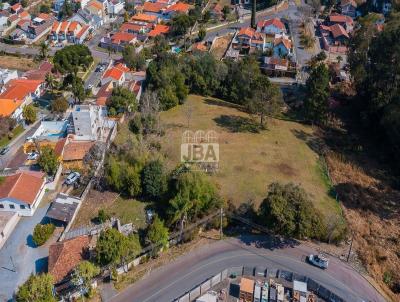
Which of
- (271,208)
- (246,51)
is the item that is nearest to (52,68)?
(246,51)

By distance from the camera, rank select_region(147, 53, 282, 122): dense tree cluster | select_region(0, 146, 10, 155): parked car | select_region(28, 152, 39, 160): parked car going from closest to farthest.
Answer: select_region(28, 152, 39, 160): parked car < select_region(0, 146, 10, 155): parked car < select_region(147, 53, 282, 122): dense tree cluster

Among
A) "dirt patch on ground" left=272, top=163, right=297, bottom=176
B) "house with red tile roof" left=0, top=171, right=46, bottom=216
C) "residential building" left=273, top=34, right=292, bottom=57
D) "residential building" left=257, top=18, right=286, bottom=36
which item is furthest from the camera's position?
"residential building" left=257, top=18, right=286, bottom=36

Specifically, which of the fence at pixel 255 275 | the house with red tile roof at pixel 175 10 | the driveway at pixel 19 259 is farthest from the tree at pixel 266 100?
the house with red tile roof at pixel 175 10

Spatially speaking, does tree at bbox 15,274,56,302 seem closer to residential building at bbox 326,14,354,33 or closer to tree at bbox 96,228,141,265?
tree at bbox 96,228,141,265

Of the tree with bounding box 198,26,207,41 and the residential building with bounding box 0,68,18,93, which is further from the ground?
the tree with bounding box 198,26,207,41

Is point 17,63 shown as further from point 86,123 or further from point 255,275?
point 255,275

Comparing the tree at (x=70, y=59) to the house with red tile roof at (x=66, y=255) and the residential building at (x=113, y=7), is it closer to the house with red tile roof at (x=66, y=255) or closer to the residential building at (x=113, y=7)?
the residential building at (x=113, y=7)

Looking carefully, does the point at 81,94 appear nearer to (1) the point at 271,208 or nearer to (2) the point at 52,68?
(2) the point at 52,68

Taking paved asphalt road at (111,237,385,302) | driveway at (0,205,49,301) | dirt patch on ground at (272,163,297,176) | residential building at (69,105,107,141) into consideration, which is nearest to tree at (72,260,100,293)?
paved asphalt road at (111,237,385,302)
